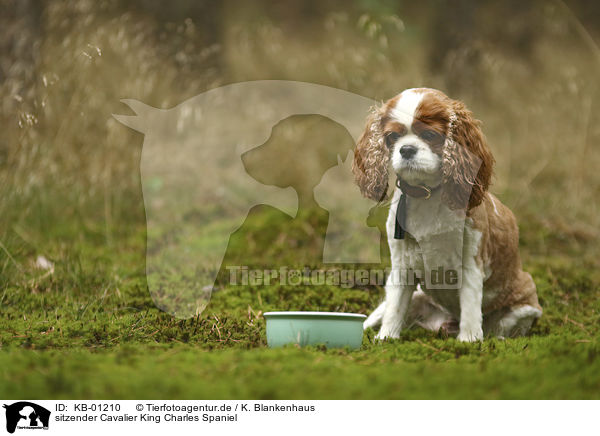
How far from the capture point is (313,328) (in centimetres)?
336

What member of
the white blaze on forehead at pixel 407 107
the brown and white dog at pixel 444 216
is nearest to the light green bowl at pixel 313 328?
the brown and white dog at pixel 444 216

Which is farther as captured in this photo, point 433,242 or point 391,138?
point 433,242

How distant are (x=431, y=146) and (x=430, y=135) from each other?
0.07 meters

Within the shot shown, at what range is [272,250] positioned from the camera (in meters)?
6.32

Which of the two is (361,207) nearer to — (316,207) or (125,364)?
(316,207)

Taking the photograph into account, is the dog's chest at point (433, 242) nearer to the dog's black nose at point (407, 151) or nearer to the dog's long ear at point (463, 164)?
the dog's long ear at point (463, 164)

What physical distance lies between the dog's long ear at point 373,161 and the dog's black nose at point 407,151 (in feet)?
1.02

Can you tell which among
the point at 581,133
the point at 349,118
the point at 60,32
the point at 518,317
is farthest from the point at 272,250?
the point at 581,133

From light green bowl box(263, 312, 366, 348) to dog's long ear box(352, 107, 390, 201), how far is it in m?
1.05

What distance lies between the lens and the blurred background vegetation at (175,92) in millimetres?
5758

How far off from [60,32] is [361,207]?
403 cm
